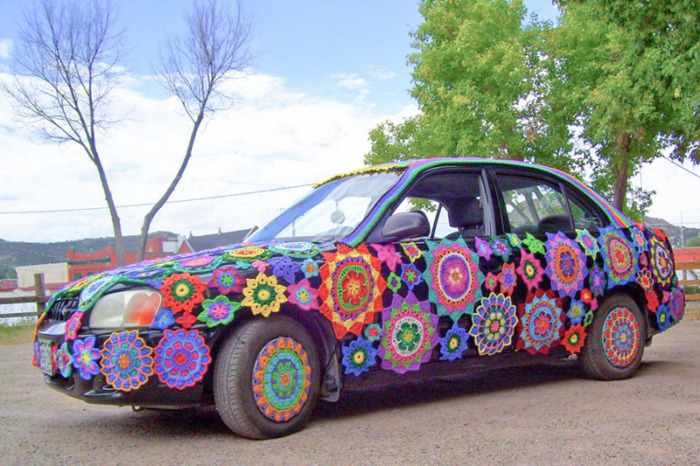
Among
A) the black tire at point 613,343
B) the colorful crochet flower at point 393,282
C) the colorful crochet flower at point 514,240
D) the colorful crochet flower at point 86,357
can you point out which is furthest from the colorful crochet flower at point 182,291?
the black tire at point 613,343

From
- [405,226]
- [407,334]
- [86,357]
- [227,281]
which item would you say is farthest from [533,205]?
[86,357]

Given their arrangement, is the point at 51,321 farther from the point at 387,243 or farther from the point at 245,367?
the point at 387,243

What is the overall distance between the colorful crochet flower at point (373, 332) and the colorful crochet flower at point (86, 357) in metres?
1.59

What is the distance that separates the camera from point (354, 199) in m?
4.98

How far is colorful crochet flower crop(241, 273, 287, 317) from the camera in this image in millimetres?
3971

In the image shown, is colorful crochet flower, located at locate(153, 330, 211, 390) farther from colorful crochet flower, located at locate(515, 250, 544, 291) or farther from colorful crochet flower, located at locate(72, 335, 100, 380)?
colorful crochet flower, located at locate(515, 250, 544, 291)

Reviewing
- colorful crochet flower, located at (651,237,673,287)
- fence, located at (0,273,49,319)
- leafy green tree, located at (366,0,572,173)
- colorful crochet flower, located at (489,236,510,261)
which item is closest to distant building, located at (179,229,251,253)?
leafy green tree, located at (366,0,572,173)

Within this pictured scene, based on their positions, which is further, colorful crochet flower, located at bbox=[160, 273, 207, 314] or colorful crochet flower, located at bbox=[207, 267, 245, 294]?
colorful crochet flower, located at bbox=[207, 267, 245, 294]

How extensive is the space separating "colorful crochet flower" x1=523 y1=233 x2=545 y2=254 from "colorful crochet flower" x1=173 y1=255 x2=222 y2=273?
7.99ft

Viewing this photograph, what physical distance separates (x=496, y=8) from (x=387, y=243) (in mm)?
20210

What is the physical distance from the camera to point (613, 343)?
573cm

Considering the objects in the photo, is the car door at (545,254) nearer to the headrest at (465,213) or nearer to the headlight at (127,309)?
the headrest at (465,213)

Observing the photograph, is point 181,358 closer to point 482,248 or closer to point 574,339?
point 482,248

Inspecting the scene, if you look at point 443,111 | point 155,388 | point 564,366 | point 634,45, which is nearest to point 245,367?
point 155,388
